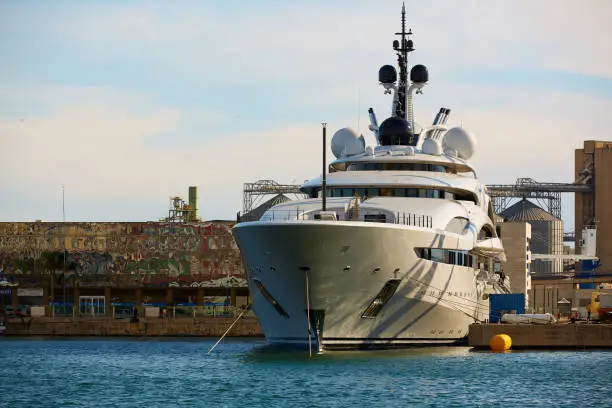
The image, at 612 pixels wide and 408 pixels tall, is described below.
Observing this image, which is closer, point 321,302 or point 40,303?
point 321,302

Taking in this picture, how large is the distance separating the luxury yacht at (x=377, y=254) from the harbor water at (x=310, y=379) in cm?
137

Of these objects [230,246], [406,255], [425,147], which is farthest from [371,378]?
[230,246]

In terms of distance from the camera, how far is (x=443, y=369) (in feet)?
177

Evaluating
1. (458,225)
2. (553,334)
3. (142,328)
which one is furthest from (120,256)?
(553,334)

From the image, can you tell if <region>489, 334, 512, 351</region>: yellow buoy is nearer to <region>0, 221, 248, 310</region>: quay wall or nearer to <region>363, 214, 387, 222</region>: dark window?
<region>363, 214, 387, 222</region>: dark window

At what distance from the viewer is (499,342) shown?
6366 centimetres

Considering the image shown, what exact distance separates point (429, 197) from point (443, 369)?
12.1m

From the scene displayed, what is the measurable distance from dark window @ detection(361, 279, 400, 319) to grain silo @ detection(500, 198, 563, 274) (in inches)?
4479

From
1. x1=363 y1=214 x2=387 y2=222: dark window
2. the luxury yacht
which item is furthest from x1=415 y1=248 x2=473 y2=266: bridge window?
x1=363 y1=214 x2=387 y2=222: dark window

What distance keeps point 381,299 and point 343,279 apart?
253 cm

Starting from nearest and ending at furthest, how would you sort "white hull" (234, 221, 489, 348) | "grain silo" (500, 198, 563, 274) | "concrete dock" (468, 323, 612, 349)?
1. "white hull" (234, 221, 489, 348)
2. "concrete dock" (468, 323, 612, 349)
3. "grain silo" (500, 198, 563, 274)

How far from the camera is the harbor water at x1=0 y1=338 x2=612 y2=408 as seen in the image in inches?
1795

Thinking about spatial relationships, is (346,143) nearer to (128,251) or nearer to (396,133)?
(396,133)

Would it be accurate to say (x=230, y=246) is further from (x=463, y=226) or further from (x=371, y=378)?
(x=371, y=378)
